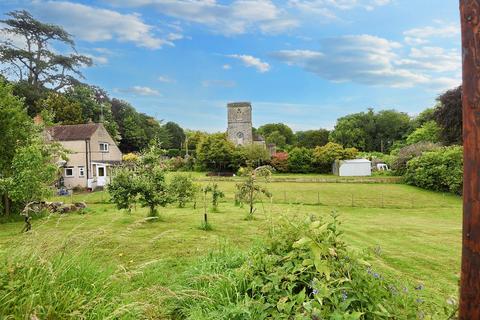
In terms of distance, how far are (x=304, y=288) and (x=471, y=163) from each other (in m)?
1.79

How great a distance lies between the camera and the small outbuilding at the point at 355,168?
43000 millimetres

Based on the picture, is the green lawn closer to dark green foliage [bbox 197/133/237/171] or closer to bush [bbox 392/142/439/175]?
bush [bbox 392/142/439/175]

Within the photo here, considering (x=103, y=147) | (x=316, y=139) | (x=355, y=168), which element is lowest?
(x=355, y=168)

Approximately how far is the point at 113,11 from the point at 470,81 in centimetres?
1494

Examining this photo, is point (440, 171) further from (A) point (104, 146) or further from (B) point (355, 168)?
(A) point (104, 146)

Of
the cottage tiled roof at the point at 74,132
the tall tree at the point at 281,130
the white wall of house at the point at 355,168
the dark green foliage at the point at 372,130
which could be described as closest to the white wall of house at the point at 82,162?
the cottage tiled roof at the point at 74,132

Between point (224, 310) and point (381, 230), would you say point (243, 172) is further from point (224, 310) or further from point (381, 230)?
point (224, 310)

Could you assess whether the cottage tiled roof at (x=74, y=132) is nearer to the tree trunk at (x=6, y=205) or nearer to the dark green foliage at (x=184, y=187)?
the tree trunk at (x=6, y=205)

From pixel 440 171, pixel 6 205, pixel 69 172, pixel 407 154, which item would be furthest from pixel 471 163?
pixel 407 154

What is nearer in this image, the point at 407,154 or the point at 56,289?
the point at 56,289

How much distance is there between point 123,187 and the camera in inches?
472

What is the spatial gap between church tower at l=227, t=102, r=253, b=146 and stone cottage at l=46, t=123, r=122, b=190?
30519 mm

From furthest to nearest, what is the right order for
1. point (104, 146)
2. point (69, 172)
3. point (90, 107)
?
1. point (90, 107)
2. point (104, 146)
3. point (69, 172)

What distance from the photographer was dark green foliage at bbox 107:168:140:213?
1192cm
